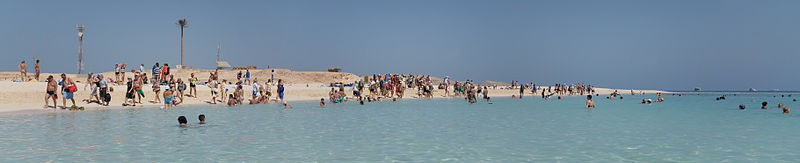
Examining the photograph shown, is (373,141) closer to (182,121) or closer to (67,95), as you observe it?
(182,121)

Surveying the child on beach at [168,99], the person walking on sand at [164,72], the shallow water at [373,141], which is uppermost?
the person walking on sand at [164,72]

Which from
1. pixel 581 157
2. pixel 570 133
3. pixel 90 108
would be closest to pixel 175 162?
pixel 581 157

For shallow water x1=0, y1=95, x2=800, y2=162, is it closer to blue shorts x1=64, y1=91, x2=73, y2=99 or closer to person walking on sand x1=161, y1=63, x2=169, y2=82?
blue shorts x1=64, y1=91, x2=73, y2=99

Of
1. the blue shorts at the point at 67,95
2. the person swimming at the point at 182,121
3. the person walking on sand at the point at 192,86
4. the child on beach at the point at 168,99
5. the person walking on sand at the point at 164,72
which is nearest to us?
the person swimming at the point at 182,121

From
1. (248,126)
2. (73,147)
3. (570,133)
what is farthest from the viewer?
(248,126)

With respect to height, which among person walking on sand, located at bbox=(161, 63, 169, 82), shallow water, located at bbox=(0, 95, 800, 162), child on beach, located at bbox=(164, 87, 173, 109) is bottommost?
shallow water, located at bbox=(0, 95, 800, 162)

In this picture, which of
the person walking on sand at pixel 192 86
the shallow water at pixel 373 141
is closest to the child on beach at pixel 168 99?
the person walking on sand at pixel 192 86

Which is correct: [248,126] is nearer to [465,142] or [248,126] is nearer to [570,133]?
[465,142]

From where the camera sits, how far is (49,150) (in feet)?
42.8

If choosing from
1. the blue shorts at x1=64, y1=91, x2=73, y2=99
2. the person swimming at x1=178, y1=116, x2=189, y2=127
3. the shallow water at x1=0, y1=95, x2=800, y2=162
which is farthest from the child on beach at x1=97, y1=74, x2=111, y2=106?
the person swimming at x1=178, y1=116, x2=189, y2=127

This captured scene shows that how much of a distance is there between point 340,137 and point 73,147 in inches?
258

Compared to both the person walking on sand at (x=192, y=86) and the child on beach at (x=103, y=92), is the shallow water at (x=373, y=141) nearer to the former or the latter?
the child on beach at (x=103, y=92)

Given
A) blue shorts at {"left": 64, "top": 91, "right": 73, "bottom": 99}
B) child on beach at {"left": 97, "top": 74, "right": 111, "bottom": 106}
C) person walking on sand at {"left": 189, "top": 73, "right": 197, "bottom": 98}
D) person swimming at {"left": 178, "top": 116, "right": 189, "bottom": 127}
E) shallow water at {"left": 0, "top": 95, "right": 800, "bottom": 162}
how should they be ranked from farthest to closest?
person walking on sand at {"left": 189, "top": 73, "right": 197, "bottom": 98}
child on beach at {"left": 97, "top": 74, "right": 111, "bottom": 106}
blue shorts at {"left": 64, "top": 91, "right": 73, "bottom": 99}
person swimming at {"left": 178, "top": 116, "right": 189, "bottom": 127}
shallow water at {"left": 0, "top": 95, "right": 800, "bottom": 162}

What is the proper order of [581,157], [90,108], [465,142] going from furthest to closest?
[90,108] < [465,142] < [581,157]
